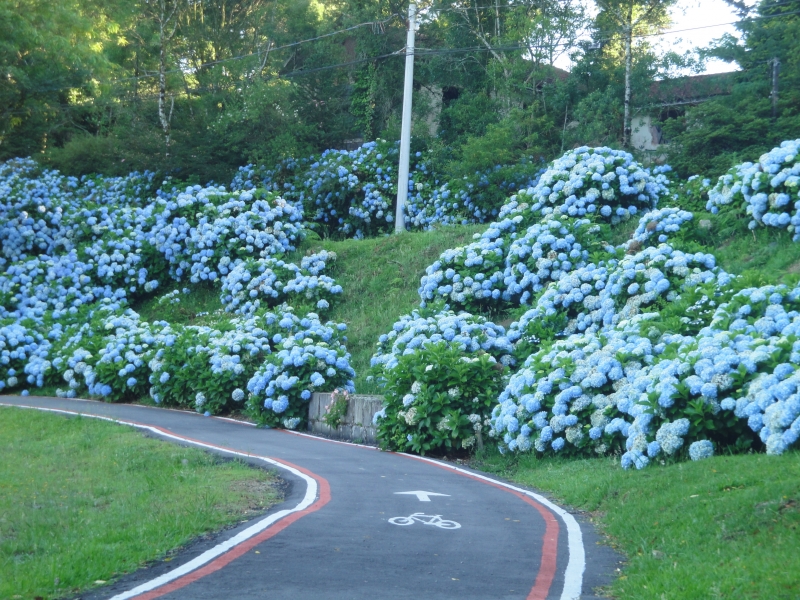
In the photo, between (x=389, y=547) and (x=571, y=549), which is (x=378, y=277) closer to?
(x=571, y=549)

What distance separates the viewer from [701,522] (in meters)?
7.56

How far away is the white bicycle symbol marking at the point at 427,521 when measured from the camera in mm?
8416

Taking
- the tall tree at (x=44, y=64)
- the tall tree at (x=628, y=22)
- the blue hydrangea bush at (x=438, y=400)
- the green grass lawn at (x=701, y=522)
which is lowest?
Answer: the green grass lawn at (x=701, y=522)

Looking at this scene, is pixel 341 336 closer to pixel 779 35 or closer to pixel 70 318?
pixel 70 318

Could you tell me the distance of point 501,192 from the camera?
24688mm

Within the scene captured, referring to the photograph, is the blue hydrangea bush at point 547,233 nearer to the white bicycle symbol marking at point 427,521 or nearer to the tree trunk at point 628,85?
the tree trunk at point 628,85

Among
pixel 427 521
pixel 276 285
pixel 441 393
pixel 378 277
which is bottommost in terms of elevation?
pixel 427 521

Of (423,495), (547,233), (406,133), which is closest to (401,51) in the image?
(406,133)

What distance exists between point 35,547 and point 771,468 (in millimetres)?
6487

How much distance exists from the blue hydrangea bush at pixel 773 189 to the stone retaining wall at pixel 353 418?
7.46 meters

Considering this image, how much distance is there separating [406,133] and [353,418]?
430 inches

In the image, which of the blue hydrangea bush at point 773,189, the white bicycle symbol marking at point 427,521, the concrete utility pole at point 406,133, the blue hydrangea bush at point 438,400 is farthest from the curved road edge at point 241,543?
the concrete utility pole at point 406,133

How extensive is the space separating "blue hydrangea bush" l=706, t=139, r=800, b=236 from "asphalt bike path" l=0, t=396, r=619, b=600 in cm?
764

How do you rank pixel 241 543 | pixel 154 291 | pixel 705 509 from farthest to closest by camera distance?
pixel 154 291 → pixel 705 509 → pixel 241 543
